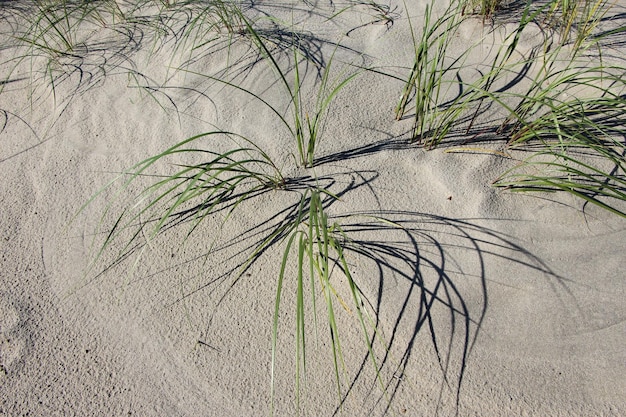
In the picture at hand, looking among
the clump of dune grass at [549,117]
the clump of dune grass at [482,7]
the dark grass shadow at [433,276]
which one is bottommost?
the dark grass shadow at [433,276]

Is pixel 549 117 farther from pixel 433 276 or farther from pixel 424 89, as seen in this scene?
pixel 433 276

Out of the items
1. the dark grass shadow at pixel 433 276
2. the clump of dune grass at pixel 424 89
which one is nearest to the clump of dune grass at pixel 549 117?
the clump of dune grass at pixel 424 89

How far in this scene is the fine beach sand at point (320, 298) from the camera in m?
1.12

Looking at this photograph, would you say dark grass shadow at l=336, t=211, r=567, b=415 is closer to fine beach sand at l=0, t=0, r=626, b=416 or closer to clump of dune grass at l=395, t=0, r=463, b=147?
fine beach sand at l=0, t=0, r=626, b=416

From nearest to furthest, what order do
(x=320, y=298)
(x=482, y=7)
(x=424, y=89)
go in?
1. (x=320, y=298)
2. (x=424, y=89)
3. (x=482, y=7)

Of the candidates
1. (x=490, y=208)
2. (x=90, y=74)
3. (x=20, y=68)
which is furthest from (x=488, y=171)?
(x=20, y=68)

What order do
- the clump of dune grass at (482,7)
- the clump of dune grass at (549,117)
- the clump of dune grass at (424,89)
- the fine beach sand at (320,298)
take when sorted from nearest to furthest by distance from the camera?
the fine beach sand at (320,298)
the clump of dune grass at (549,117)
the clump of dune grass at (424,89)
the clump of dune grass at (482,7)

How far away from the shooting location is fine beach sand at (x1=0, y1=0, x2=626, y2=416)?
3.68 feet

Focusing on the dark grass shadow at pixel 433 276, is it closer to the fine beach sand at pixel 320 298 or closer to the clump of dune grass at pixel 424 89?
the fine beach sand at pixel 320 298

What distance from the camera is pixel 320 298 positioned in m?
1.26

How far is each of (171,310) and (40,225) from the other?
1.92ft

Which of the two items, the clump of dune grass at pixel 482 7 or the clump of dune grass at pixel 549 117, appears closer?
the clump of dune grass at pixel 549 117

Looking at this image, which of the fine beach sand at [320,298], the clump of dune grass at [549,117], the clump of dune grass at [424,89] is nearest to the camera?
the fine beach sand at [320,298]

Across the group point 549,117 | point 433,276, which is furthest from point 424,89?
point 433,276
